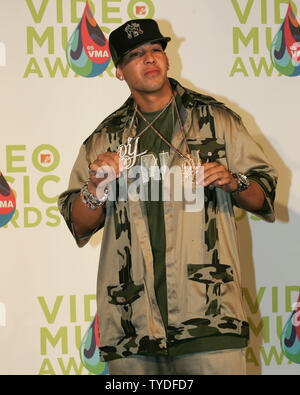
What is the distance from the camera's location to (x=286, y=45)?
2941 millimetres

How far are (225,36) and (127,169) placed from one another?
1.19 m

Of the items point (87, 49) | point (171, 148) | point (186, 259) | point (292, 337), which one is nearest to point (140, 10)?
point (87, 49)

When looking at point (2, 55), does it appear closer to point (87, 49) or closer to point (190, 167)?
point (87, 49)

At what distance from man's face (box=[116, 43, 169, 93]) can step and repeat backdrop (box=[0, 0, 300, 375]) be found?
76 centimetres

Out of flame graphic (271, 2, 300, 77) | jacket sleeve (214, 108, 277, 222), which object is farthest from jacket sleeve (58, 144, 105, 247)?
flame graphic (271, 2, 300, 77)

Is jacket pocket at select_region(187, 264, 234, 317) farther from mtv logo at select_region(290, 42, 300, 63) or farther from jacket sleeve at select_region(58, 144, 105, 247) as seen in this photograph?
mtv logo at select_region(290, 42, 300, 63)

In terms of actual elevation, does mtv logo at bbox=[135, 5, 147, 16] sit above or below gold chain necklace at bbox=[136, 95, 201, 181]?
above

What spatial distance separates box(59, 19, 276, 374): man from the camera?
196 cm

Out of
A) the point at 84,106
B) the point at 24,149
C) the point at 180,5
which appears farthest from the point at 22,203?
the point at 180,5

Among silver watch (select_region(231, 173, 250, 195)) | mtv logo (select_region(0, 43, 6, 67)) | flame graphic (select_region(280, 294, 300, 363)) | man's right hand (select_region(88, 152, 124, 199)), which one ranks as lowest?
flame graphic (select_region(280, 294, 300, 363))

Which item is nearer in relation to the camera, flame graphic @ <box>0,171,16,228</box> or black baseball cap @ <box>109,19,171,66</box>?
black baseball cap @ <box>109,19,171,66</box>

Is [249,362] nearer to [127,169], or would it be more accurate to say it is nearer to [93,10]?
[127,169]
